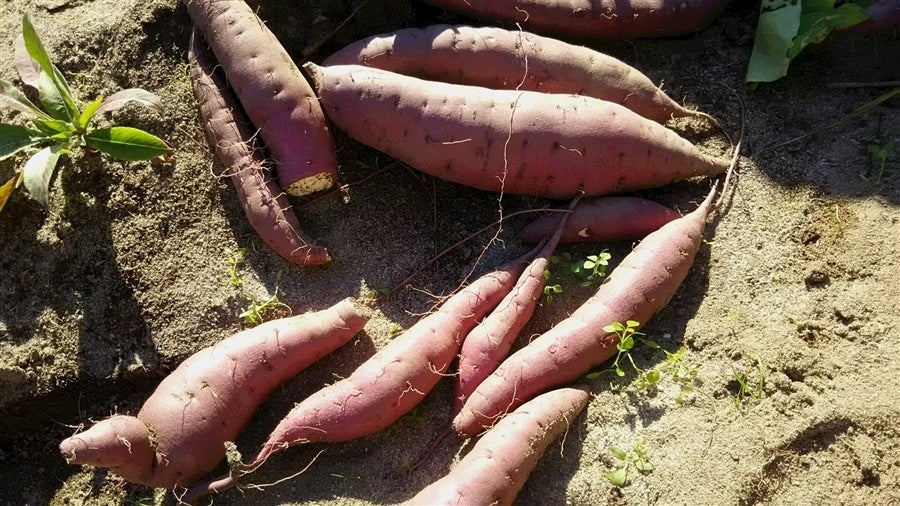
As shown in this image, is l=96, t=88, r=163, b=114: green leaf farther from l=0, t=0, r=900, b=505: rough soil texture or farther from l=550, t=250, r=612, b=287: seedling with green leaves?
l=550, t=250, r=612, b=287: seedling with green leaves

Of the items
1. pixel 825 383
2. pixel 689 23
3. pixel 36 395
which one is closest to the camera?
pixel 825 383

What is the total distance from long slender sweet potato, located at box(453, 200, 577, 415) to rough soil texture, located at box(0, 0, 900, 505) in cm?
11

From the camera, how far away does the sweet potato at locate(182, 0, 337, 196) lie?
2514mm

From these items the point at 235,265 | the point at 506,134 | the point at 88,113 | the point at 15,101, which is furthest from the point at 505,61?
the point at 15,101

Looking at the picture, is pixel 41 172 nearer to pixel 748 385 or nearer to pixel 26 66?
pixel 26 66

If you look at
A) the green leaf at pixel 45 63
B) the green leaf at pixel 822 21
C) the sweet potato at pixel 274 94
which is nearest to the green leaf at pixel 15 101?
the green leaf at pixel 45 63

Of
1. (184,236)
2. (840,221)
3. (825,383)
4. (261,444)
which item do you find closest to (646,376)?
A: (825,383)

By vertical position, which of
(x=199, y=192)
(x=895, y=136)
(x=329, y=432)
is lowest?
(x=329, y=432)

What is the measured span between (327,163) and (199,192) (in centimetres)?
49

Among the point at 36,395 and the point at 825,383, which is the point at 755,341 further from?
the point at 36,395

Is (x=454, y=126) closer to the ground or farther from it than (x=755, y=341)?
farther from it

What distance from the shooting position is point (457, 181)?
8.49ft

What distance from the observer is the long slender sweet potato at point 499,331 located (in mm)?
2336

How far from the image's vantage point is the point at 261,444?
7.79ft
